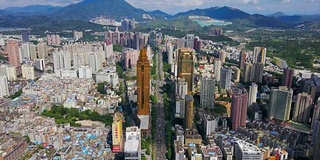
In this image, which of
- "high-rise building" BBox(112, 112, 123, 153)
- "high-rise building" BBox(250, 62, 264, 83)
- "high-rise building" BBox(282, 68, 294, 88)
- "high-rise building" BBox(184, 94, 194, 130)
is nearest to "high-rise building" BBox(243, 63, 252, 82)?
"high-rise building" BBox(250, 62, 264, 83)

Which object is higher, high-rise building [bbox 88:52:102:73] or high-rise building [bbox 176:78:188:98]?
high-rise building [bbox 88:52:102:73]

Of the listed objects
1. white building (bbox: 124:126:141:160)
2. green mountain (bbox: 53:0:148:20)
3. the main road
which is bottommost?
the main road

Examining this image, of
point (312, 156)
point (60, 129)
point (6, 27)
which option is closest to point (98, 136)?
point (60, 129)

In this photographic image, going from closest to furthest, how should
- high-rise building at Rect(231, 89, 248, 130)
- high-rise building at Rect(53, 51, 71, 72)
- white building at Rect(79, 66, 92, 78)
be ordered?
high-rise building at Rect(231, 89, 248, 130)
white building at Rect(79, 66, 92, 78)
high-rise building at Rect(53, 51, 71, 72)

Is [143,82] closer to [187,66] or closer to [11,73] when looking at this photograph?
[187,66]

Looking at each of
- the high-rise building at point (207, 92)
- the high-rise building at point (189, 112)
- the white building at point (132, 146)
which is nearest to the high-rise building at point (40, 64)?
the high-rise building at point (207, 92)

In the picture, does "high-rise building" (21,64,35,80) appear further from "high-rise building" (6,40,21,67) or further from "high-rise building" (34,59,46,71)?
"high-rise building" (6,40,21,67)

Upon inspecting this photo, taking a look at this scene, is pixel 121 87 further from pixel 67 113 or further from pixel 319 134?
pixel 319 134
